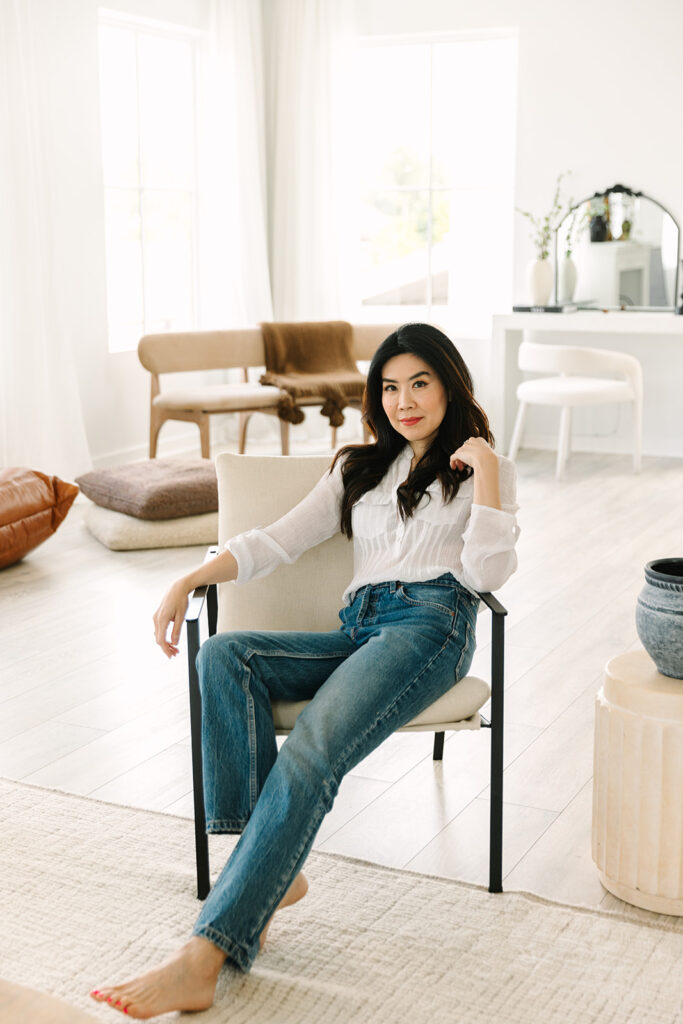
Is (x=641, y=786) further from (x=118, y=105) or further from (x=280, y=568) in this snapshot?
(x=118, y=105)

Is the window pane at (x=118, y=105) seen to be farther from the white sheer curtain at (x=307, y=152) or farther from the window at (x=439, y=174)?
the window at (x=439, y=174)

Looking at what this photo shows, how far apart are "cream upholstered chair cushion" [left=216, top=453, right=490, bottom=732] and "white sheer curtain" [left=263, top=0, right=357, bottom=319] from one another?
4.76 m

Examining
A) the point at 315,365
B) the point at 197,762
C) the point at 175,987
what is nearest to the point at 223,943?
the point at 175,987

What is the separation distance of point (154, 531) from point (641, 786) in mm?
2910

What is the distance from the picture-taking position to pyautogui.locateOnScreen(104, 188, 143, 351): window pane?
6125 millimetres

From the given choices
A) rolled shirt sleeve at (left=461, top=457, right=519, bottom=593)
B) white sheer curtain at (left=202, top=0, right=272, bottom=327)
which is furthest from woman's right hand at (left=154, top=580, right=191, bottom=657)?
white sheer curtain at (left=202, top=0, right=272, bottom=327)

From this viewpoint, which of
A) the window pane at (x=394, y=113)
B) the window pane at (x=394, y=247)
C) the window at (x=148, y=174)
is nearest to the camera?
the window at (x=148, y=174)

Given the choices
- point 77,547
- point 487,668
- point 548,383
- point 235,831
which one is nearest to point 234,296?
point 548,383

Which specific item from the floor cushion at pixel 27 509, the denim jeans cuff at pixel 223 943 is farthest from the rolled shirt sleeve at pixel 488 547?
the floor cushion at pixel 27 509

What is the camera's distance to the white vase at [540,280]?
20.9 ft

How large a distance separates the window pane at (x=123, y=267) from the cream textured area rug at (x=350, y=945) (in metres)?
4.35

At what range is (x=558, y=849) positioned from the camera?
2.22 metres

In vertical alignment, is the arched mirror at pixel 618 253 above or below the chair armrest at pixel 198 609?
above

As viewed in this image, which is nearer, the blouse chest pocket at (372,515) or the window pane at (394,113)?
the blouse chest pocket at (372,515)
